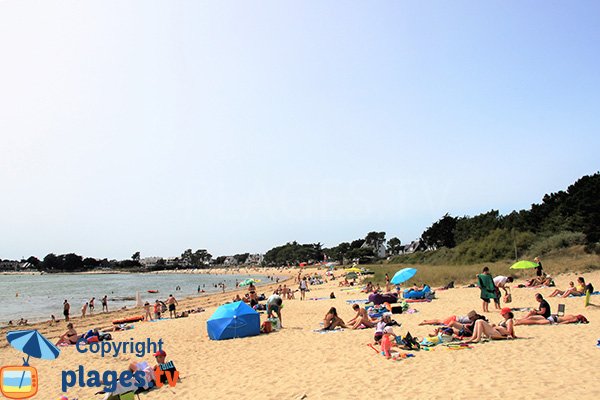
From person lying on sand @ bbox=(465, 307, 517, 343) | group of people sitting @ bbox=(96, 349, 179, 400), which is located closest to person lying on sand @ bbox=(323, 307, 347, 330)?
person lying on sand @ bbox=(465, 307, 517, 343)

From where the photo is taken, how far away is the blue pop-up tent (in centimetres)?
1236

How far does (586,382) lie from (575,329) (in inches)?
176

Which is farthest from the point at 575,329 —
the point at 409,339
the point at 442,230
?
the point at 442,230

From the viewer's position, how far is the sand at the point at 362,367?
243 inches

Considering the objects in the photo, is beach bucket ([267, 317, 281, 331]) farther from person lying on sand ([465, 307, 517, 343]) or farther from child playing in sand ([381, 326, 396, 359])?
person lying on sand ([465, 307, 517, 343])

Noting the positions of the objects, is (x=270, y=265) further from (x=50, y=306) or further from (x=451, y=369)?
(x=451, y=369)

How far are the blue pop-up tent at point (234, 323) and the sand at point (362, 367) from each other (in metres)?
0.33

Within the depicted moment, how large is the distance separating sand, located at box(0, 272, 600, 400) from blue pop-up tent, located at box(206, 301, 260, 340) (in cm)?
33

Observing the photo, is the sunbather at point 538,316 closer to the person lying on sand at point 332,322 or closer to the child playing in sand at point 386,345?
the child playing in sand at point 386,345

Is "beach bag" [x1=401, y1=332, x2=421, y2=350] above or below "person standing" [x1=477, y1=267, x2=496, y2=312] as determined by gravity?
below

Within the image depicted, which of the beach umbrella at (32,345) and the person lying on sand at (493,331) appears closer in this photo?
the beach umbrella at (32,345)

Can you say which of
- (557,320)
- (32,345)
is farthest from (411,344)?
(32,345)

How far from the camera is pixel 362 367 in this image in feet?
25.6

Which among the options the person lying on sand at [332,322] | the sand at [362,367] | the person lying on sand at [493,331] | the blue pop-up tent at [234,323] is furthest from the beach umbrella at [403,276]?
the person lying on sand at [493,331]
